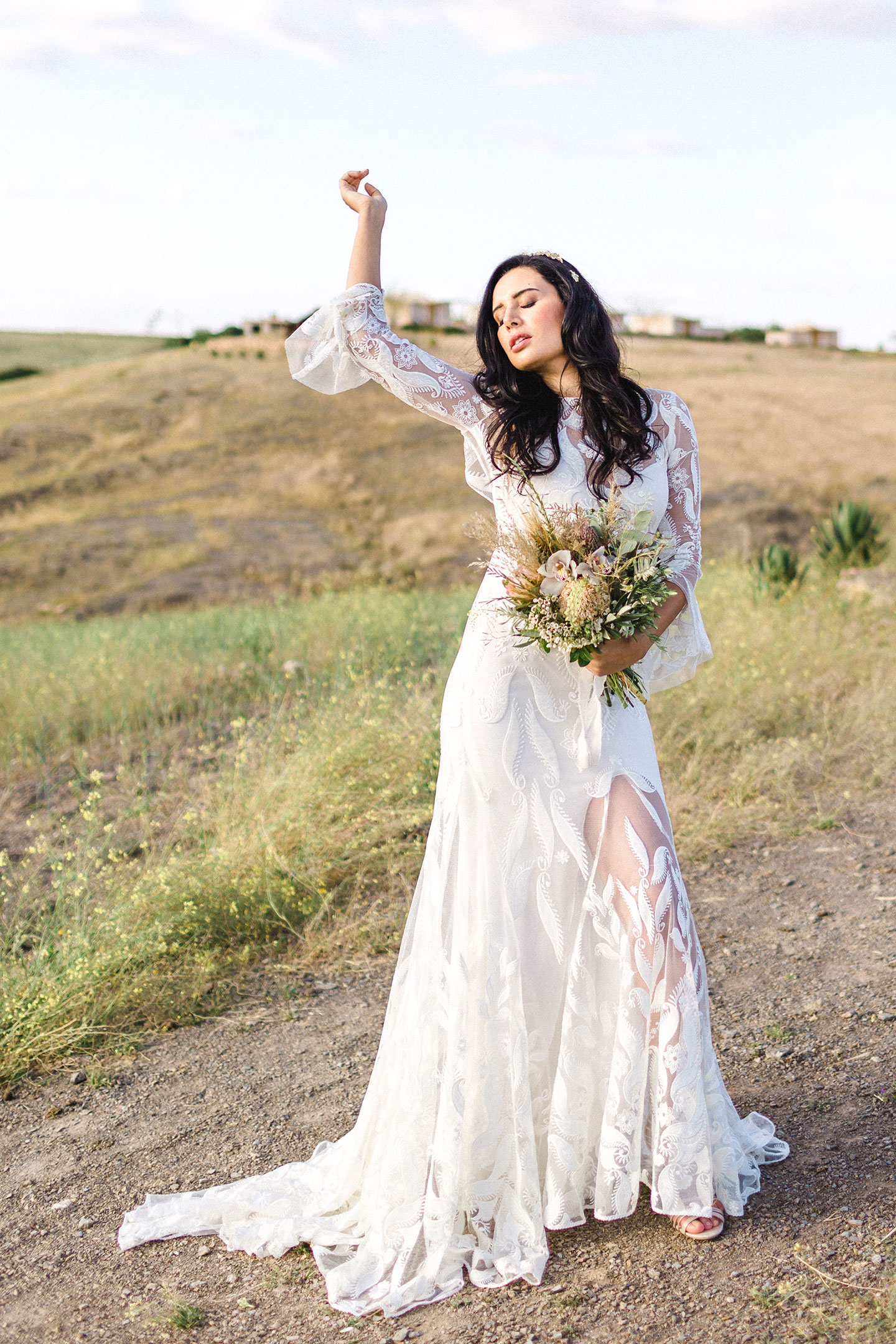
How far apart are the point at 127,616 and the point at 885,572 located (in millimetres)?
7159

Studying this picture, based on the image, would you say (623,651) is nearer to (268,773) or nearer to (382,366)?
(382,366)

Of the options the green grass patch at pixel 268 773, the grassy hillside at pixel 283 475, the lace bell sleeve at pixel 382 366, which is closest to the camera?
the lace bell sleeve at pixel 382 366

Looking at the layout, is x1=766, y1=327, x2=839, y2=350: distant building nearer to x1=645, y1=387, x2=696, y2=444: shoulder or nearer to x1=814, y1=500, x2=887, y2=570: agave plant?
x1=814, y1=500, x2=887, y2=570: agave plant

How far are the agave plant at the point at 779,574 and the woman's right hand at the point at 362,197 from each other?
640 cm

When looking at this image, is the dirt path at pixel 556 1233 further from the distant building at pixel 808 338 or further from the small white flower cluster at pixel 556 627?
the distant building at pixel 808 338

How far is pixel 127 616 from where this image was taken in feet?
37.6

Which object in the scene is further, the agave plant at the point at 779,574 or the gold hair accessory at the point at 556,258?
the agave plant at the point at 779,574

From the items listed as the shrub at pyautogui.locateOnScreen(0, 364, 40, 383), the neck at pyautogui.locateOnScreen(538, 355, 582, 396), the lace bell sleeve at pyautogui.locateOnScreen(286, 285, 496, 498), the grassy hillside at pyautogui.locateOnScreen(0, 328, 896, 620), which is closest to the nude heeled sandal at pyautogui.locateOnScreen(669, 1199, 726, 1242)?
the lace bell sleeve at pyautogui.locateOnScreen(286, 285, 496, 498)

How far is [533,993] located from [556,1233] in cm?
58

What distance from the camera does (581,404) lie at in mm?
2734

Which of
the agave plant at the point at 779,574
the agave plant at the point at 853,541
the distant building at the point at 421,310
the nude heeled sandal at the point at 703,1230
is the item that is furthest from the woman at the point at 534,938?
the distant building at the point at 421,310

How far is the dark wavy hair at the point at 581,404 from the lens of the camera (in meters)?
2.68

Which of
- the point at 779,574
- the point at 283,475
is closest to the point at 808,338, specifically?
the point at 283,475

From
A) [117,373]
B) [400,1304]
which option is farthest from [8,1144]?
[117,373]
